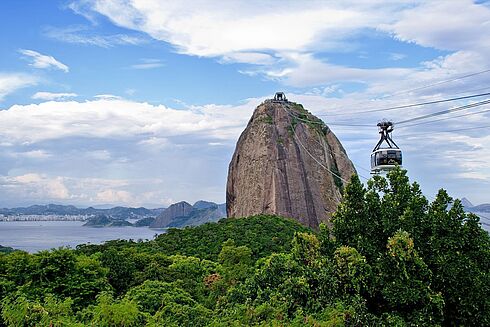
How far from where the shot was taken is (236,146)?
41.8 m

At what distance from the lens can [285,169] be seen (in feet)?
123

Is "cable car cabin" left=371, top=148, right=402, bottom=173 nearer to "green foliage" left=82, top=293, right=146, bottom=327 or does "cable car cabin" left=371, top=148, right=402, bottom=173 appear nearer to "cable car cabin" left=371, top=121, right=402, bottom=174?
"cable car cabin" left=371, top=121, right=402, bottom=174

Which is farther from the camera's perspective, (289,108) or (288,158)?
(289,108)

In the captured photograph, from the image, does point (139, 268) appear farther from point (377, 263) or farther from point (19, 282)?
point (377, 263)

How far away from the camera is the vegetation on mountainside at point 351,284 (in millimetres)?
10828

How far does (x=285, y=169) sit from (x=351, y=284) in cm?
2588

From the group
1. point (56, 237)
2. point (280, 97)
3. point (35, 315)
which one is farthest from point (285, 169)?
point (56, 237)

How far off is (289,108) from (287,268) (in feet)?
102

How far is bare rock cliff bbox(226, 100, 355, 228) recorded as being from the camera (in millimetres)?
36688

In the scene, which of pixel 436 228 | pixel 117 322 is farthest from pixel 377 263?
pixel 117 322

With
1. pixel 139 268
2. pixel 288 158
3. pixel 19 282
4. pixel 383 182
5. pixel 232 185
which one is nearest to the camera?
pixel 383 182

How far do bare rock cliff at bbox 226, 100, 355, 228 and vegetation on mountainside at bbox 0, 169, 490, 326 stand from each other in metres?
21.6

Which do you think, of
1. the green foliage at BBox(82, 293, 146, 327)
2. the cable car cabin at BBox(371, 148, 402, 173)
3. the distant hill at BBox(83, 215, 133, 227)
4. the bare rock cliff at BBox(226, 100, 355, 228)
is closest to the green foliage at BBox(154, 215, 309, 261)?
the bare rock cliff at BBox(226, 100, 355, 228)

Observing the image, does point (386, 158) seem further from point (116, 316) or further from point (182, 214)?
point (182, 214)
